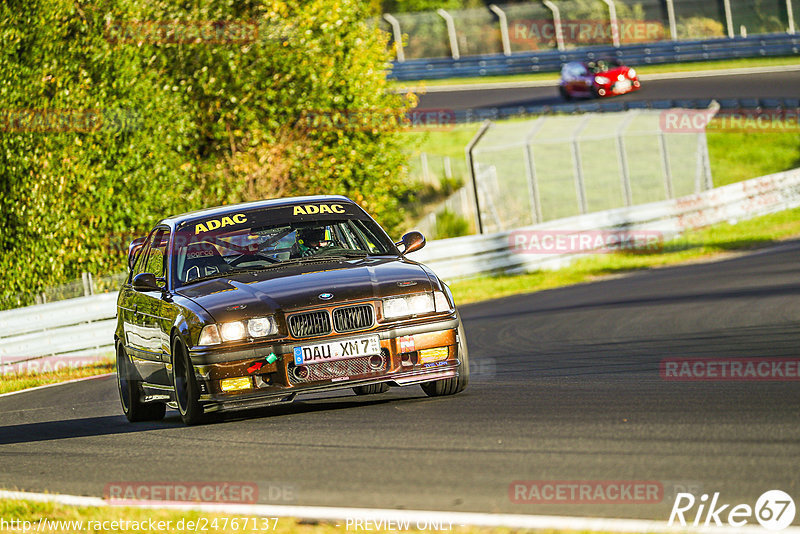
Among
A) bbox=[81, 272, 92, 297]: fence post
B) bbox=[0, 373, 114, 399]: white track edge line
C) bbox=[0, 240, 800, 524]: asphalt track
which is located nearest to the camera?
bbox=[0, 240, 800, 524]: asphalt track

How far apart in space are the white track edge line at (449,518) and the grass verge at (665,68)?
32.7 m

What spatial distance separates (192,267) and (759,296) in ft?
27.2

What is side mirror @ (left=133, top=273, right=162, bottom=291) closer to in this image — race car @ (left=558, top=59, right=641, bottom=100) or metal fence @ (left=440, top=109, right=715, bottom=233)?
metal fence @ (left=440, top=109, right=715, bottom=233)

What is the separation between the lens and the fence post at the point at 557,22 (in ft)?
154

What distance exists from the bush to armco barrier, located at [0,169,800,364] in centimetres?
266

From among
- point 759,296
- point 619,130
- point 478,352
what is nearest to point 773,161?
point 619,130

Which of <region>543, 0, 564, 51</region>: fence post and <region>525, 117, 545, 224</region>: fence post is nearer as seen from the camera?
<region>525, 117, 545, 224</region>: fence post

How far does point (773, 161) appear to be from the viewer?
35.1m

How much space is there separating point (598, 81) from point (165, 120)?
22.5 metres

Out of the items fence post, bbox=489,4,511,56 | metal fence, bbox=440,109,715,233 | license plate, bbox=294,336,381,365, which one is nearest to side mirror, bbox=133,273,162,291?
license plate, bbox=294,336,381,365

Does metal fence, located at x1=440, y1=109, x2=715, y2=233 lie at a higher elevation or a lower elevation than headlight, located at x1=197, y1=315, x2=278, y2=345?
lower

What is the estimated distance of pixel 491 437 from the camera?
6590 millimetres

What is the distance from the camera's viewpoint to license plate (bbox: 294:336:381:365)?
7727 millimetres

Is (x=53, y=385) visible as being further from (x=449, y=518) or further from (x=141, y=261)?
(x=449, y=518)
